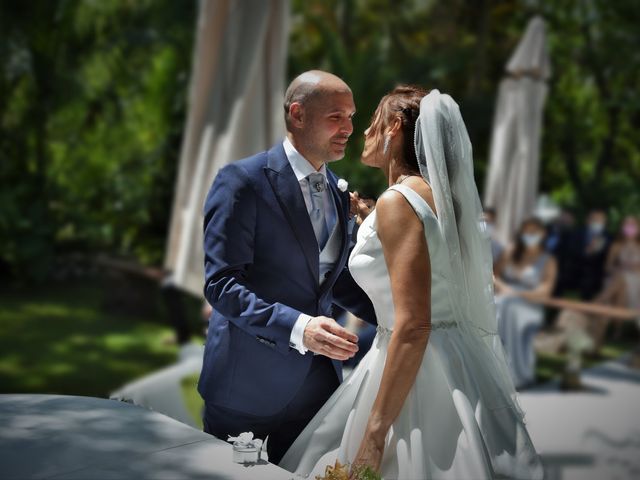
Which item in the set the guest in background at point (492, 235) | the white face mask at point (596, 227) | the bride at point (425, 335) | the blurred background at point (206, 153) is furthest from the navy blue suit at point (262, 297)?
the white face mask at point (596, 227)

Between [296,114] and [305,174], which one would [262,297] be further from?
[296,114]

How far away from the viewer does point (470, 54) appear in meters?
15.9

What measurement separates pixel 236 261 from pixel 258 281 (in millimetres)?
121

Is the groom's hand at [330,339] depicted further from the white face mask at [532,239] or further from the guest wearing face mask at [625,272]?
the guest wearing face mask at [625,272]

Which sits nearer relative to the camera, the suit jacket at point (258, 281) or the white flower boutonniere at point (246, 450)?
the white flower boutonniere at point (246, 450)

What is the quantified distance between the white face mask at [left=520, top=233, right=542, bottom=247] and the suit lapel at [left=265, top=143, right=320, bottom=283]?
6.39 metres

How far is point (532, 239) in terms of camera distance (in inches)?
316

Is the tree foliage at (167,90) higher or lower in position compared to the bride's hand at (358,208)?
higher

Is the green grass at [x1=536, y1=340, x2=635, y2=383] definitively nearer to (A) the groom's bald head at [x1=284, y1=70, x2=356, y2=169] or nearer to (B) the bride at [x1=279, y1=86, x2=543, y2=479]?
(B) the bride at [x1=279, y1=86, x2=543, y2=479]

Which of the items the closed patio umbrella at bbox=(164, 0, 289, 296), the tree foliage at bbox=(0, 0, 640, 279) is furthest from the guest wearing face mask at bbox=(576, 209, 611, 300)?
the closed patio umbrella at bbox=(164, 0, 289, 296)

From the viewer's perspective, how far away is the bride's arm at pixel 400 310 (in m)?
1.76

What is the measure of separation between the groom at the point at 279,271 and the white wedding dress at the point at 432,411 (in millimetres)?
130

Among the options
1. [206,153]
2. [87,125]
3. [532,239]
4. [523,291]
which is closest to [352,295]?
[206,153]

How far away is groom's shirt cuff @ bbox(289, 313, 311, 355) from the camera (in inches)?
73.8
